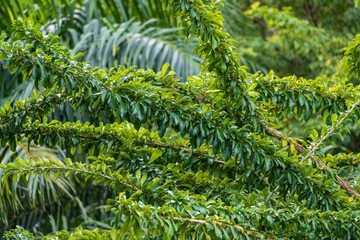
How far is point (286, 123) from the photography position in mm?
8242

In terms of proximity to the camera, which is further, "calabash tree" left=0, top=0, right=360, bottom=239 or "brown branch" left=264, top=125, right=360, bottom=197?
"brown branch" left=264, top=125, right=360, bottom=197

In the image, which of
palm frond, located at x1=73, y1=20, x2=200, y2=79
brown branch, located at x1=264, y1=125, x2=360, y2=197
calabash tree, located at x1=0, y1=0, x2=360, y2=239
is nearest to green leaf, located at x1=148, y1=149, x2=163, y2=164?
calabash tree, located at x1=0, y1=0, x2=360, y2=239

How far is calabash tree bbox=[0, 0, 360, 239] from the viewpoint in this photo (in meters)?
2.63

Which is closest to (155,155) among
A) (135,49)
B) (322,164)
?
(322,164)

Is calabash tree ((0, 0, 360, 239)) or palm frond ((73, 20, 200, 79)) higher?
calabash tree ((0, 0, 360, 239))

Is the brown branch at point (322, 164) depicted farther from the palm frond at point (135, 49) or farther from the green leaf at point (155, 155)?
the palm frond at point (135, 49)

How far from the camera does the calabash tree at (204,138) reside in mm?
2631

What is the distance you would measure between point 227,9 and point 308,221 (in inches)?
171

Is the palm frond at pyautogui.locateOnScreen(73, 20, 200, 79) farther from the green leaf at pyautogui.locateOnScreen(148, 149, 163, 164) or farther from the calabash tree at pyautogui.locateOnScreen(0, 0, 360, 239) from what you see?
the green leaf at pyautogui.locateOnScreen(148, 149, 163, 164)

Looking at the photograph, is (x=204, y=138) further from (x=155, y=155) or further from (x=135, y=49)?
(x=135, y=49)

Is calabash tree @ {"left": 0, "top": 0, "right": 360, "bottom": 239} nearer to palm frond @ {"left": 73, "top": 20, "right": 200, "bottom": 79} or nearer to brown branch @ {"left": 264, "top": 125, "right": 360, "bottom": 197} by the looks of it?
brown branch @ {"left": 264, "top": 125, "right": 360, "bottom": 197}

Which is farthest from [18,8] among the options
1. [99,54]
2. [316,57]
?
[316,57]

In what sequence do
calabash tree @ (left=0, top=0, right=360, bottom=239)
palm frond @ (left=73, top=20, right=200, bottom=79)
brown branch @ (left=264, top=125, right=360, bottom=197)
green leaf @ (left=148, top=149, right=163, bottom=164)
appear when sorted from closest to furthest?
1. calabash tree @ (left=0, top=0, right=360, bottom=239)
2. green leaf @ (left=148, top=149, right=163, bottom=164)
3. brown branch @ (left=264, top=125, right=360, bottom=197)
4. palm frond @ (left=73, top=20, right=200, bottom=79)

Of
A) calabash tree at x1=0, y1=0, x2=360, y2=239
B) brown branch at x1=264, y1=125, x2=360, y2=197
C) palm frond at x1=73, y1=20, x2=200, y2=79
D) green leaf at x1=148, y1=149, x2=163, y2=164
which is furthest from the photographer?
palm frond at x1=73, y1=20, x2=200, y2=79
